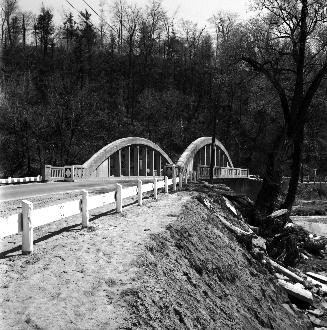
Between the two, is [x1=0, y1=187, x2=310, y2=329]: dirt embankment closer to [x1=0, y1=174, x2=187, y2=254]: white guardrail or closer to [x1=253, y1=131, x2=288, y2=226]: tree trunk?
[x1=0, y1=174, x2=187, y2=254]: white guardrail

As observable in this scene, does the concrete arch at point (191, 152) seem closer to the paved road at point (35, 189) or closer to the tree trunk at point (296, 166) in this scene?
the tree trunk at point (296, 166)

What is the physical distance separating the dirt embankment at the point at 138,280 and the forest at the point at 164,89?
10390mm

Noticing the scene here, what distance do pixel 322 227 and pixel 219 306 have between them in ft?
86.3

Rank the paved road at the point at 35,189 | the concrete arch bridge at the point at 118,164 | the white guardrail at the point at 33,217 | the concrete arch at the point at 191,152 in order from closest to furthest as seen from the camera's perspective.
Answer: the white guardrail at the point at 33,217 → the paved road at the point at 35,189 → the concrete arch bridge at the point at 118,164 → the concrete arch at the point at 191,152

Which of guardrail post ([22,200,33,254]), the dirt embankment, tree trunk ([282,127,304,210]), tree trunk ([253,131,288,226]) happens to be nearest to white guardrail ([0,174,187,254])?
guardrail post ([22,200,33,254])

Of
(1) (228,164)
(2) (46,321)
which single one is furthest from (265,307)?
(1) (228,164)

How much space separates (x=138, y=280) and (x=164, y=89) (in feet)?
252

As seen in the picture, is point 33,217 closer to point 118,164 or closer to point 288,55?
point 288,55

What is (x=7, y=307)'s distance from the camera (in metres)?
4.84

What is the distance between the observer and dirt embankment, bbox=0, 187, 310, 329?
5051 mm

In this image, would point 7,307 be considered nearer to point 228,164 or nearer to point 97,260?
point 97,260

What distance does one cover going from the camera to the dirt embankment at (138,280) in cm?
505

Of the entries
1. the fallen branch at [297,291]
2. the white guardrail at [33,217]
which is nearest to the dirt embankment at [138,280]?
the white guardrail at [33,217]

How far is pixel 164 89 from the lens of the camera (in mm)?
81438
